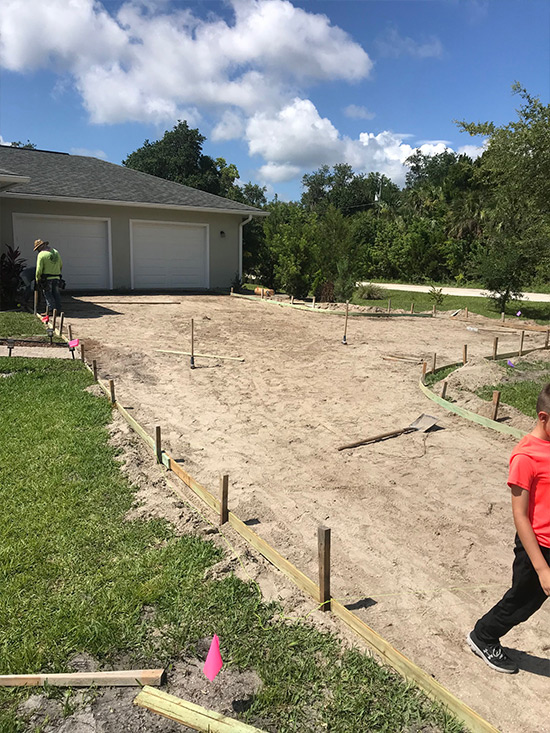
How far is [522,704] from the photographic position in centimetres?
245

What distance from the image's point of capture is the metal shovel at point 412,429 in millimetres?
5667

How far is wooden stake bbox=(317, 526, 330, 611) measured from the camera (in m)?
2.96

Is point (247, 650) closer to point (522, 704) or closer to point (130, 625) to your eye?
point (130, 625)

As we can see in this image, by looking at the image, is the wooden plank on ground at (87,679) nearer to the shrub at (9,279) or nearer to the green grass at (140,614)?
the green grass at (140,614)

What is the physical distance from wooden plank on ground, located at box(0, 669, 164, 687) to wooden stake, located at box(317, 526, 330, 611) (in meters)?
0.95

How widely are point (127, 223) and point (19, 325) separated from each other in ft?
26.0

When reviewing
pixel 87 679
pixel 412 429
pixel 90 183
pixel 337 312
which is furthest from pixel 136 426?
pixel 90 183

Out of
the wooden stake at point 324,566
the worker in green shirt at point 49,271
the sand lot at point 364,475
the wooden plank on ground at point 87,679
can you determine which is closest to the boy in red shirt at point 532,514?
the sand lot at point 364,475

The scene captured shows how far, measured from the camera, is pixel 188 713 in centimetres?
227

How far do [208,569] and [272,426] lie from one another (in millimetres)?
2855

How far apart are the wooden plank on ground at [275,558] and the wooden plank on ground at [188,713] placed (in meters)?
0.94

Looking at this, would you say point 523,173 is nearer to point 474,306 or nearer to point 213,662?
point 213,662

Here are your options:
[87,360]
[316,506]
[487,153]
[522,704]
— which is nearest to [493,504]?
[316,506]

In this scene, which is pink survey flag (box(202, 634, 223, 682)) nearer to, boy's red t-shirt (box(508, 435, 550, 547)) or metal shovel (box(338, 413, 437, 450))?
boy's red t-shirt (box(508, 435, 550, 547))
